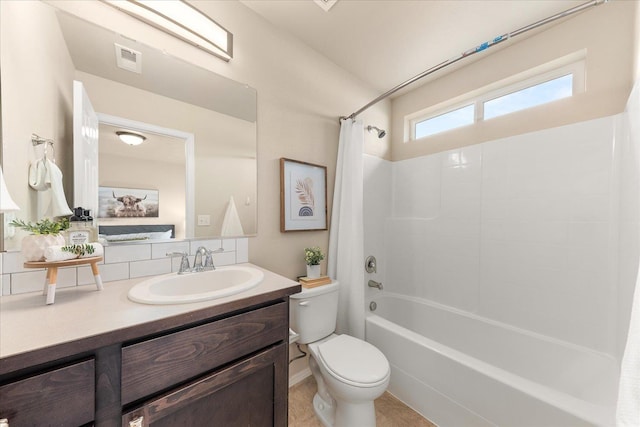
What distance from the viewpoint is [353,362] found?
124 cm

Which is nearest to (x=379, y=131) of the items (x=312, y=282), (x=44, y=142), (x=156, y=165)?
(x=312, y=282)

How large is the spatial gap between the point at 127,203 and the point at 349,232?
1336 mm

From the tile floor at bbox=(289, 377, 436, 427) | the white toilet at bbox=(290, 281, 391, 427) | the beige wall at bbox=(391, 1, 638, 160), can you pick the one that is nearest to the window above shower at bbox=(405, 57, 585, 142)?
the beige wall at bbox=(391, 1, 638, 160)

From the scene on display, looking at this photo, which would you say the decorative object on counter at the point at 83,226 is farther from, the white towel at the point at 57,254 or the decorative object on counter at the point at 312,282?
the decorative object on counter at the point at 312,282

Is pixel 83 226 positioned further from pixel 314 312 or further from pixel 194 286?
pixel 314 312

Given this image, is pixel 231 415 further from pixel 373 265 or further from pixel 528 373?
pixel 528 373

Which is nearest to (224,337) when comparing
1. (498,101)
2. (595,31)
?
(498,101)

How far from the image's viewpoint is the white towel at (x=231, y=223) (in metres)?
1.35

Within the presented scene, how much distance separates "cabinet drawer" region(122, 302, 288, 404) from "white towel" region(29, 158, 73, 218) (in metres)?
0.73

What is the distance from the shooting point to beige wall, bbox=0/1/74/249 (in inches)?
31.6

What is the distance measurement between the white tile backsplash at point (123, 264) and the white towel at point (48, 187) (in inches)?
7.0

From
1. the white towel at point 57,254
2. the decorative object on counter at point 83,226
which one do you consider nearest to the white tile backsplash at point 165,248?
the decorative object on counter at point 83,226

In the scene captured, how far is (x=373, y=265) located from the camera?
2076 millimetres

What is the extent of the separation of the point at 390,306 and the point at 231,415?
5.74ft
